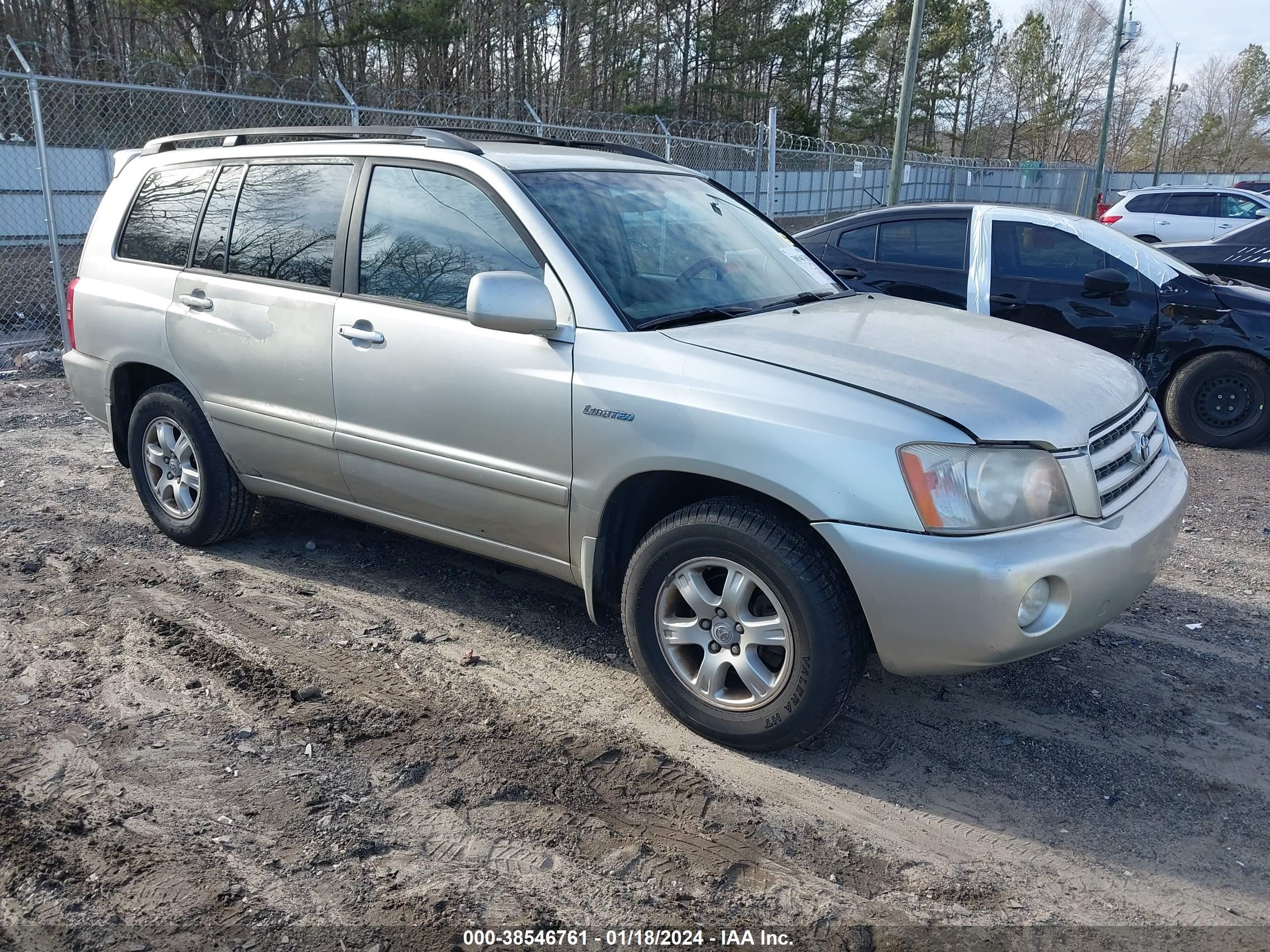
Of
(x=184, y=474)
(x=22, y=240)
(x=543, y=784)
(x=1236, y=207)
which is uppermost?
(x=1236, y=207)

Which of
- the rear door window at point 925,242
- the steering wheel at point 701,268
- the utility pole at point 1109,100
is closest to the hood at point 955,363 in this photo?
the steering wheel at point 701,268

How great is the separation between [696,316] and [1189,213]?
16.9 meters

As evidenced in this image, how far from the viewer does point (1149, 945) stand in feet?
8.30

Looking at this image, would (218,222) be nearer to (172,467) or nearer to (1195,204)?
(172,467)

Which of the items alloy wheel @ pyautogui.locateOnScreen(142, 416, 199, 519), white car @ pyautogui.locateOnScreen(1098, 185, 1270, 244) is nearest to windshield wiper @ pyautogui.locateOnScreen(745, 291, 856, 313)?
alloy wheel @ pyautogui.locateOnScreen(142, 416, 199, 519)

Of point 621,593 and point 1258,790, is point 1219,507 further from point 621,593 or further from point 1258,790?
point 621,593

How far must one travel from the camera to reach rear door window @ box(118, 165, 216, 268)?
4801 millimetres

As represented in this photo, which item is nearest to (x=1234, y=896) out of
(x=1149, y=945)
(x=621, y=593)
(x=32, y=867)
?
(x=1149, y=945)

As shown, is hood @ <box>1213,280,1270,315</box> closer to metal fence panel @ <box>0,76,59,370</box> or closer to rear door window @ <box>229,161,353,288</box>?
rear door window @ <box>229,161,353,288</box>

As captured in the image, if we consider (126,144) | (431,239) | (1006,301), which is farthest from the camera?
(126,144)

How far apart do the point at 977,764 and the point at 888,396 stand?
1266 millimetres

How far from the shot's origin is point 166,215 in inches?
194

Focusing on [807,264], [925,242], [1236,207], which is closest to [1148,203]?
[1236,207]

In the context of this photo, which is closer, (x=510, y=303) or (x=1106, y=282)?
(x=510, y=303)
